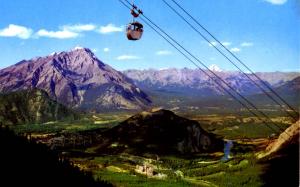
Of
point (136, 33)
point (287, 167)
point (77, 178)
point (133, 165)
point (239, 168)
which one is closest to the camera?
point (136, 33)

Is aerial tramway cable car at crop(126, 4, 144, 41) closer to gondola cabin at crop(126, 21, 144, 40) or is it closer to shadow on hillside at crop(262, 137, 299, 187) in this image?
gondola cabin at crop(126, 21, 144, 40)

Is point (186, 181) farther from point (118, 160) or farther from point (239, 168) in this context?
point (118, 160)

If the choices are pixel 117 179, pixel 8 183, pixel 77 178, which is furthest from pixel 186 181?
pixel 8 183

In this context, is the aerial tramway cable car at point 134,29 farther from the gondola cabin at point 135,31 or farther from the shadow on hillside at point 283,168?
the shadow on hillside at point 283,168

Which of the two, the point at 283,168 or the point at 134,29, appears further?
the point at 283,168

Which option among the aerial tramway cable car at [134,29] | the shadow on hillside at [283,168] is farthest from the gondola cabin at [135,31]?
the shadow on hillside at [283,168]

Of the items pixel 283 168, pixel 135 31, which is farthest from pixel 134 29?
pixel 283 168

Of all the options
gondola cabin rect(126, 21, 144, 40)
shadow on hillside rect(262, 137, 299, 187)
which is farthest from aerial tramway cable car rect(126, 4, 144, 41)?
shadow on hillside rect(262, 137, 299, 187)

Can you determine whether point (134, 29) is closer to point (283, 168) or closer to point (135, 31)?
point (135, 31)

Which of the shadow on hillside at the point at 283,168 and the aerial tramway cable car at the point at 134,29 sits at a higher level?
the aerial tramway cable car at the point at 134,29

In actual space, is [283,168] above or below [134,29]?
below

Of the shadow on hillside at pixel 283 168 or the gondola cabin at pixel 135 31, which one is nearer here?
the gondola cabin at pixel 135 31
